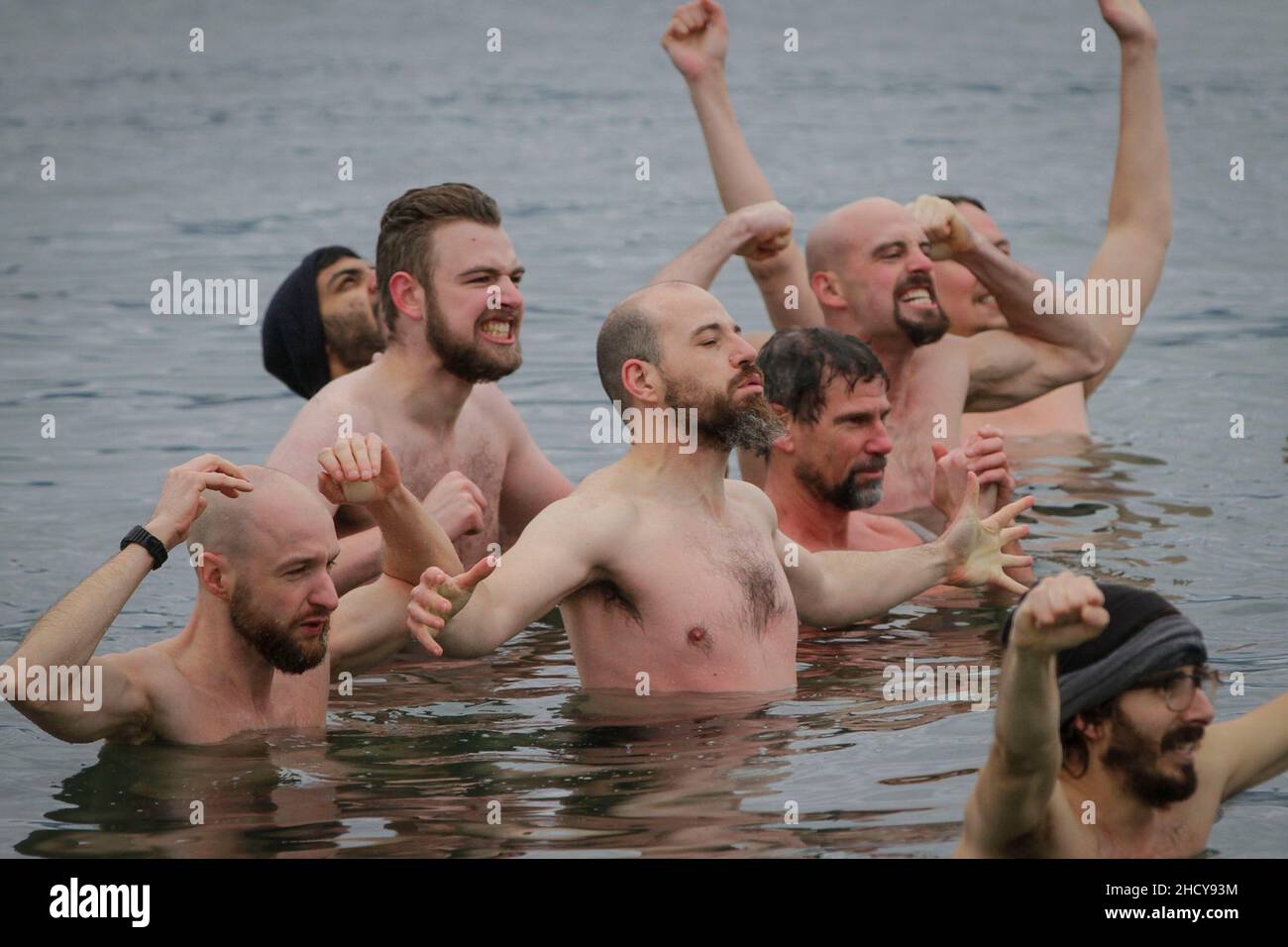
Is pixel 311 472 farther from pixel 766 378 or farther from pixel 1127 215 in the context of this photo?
pixel 1127 215

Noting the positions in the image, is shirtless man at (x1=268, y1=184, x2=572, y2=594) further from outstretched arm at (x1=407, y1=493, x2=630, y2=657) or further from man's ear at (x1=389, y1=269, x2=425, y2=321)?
outstretched arm at (x1=407, y1=493, x2=630, y2=657)

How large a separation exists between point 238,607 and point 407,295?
1.89 m

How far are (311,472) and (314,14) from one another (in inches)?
965

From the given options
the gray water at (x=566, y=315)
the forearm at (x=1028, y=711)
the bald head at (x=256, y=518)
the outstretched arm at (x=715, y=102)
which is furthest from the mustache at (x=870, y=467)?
the forearm at (x=1028, y=711)

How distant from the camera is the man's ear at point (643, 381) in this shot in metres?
6.57

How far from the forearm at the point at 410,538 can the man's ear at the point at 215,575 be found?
18.8 inches

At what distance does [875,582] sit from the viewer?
23.2ft

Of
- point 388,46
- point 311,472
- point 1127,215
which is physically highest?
point 388,46

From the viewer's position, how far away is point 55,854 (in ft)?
19.3

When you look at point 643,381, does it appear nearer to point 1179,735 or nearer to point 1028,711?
point 1179,735

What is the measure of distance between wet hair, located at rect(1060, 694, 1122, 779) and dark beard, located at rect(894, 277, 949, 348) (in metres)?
4.33

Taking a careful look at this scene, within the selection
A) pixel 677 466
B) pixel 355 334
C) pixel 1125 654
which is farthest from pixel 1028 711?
pixel 355 334

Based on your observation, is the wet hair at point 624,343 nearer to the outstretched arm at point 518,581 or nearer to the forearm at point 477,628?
the outstretched arm at point 518,581
